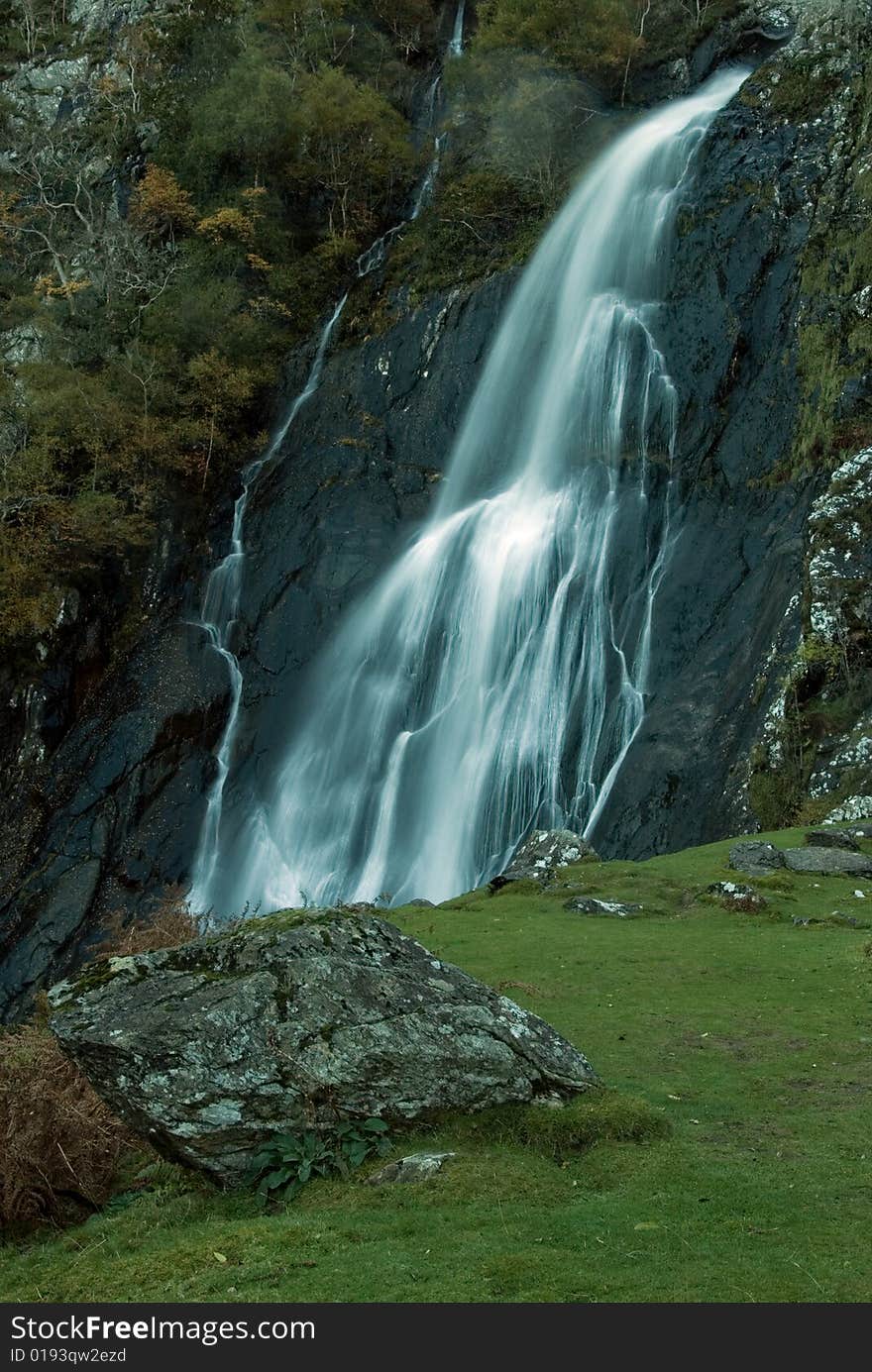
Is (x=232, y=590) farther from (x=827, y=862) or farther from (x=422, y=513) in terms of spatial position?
(x=827, y=862)

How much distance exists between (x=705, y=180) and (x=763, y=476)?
10508 millimetres

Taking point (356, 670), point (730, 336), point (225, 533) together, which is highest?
point (730, 336)

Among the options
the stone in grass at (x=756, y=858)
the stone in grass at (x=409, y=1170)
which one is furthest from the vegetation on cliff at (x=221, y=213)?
the stone in grass at (x=409, y=1170)

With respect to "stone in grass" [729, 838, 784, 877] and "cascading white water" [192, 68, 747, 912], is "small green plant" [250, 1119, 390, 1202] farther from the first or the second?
"cascading white water" [192, 68, 747, 912]

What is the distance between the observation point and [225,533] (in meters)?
36.5

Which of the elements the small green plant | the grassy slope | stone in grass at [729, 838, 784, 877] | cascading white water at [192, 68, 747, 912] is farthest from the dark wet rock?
cascading white water at [192, 68, 747, 912]

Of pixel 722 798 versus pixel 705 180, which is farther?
pixel 705 180

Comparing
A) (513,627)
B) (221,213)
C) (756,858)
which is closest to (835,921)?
(756,858)

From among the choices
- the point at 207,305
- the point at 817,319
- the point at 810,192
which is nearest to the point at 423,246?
the point at 207,305

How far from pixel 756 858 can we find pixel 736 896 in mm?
1535

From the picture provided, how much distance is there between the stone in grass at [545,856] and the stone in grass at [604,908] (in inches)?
87.1

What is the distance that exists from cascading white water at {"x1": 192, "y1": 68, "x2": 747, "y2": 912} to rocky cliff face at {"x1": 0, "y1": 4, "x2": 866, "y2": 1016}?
2.94 ft

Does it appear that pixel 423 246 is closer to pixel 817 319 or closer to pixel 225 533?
pixel 225 533

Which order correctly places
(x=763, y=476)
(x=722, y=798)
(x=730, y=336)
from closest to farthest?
(x=722, y=798) → (x=763, y=476) → (x=730, y=336)
